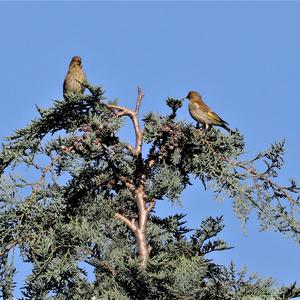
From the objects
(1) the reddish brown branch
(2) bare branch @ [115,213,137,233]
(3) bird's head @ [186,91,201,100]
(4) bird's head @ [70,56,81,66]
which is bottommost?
(2) bare branch @ [115,213,137,233]

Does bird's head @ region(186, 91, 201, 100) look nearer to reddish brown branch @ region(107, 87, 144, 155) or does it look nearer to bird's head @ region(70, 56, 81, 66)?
bird's head @ region(70, 56, 81, 66)

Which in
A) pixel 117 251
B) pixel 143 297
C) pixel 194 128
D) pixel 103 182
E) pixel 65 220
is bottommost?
pixel 143 297

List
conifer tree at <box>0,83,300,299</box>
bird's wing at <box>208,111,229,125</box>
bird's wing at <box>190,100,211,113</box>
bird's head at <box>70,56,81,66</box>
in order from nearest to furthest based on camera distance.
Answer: conifer tree at <box>0,83,300,299</box> < bird's wing at <box>208,111,229,125</box> < bird's wing at <box>190,100,211,113</box> < bird's head at <box>70,56,81,66</box>

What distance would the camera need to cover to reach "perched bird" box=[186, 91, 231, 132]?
856cm

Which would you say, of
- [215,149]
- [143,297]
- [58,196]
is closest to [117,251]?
[143,297]

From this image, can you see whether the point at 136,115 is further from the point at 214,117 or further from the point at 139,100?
the point at 214,117

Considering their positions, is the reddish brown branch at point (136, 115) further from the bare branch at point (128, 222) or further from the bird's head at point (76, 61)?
the bird's head at point (76, 61)

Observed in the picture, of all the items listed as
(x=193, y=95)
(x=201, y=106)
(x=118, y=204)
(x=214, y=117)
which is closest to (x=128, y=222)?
(x=118, y=204)

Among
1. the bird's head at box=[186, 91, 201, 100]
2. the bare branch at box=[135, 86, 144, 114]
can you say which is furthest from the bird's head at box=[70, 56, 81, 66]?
the bare branch at box=[135, 86, 144, 114]

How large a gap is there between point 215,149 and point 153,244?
0.90 meters

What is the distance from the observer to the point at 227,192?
5.11m

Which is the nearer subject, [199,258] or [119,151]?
[199,258]

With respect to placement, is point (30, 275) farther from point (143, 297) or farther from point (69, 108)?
point (69, 108)

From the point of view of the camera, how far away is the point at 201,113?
956 cm
